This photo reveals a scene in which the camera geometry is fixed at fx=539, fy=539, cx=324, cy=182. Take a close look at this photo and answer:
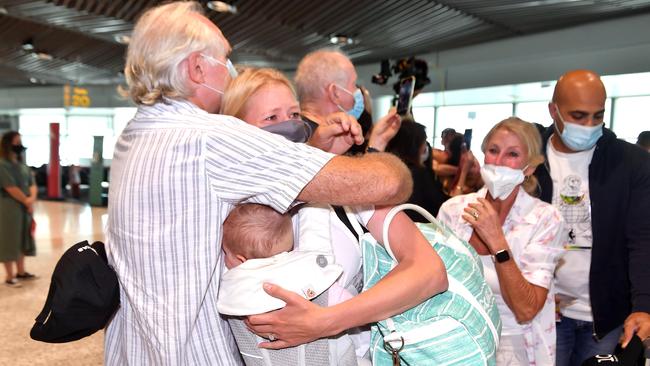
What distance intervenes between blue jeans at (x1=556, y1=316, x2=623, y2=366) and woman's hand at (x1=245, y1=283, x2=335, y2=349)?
166 centimetres

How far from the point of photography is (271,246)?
4.22 feet

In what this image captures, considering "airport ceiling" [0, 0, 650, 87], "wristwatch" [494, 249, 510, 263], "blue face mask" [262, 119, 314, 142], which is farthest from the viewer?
"airport ceiling" [0, 0, 650, 87]

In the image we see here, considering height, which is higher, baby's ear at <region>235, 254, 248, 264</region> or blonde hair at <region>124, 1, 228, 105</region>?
blonde hair at <region>124, 1, 228, 105</region>

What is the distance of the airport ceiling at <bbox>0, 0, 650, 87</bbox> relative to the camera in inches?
286

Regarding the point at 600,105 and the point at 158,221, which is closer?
the point at 158,221

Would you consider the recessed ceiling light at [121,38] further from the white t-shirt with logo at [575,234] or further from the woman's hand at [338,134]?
the woman's hand at [338,134]

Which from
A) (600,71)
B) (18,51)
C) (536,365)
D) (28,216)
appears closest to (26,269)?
(28,216)

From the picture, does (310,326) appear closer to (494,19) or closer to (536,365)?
(536,365)

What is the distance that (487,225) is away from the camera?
1961 millimetres

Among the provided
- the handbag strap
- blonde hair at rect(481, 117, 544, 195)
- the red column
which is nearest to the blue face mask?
the handbag strap

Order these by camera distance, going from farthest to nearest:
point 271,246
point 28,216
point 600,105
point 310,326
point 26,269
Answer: point 26,269
point 28,216
point 600,105
point 271,246
point 310,326

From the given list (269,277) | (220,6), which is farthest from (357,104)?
(220,6)

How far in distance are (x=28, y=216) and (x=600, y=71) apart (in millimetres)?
8003

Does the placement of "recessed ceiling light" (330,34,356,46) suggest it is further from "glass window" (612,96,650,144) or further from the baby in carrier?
the baby in carrier
